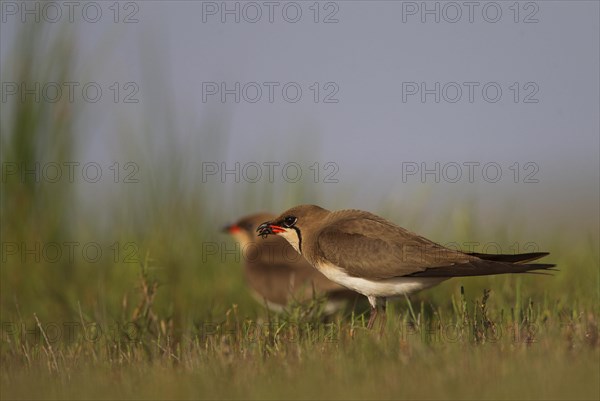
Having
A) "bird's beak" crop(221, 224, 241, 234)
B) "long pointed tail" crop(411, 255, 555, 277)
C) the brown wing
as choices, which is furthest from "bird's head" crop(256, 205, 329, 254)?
"bird's beak" crop(221, 224, 241, 234)

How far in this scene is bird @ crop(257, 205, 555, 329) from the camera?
20.2ft

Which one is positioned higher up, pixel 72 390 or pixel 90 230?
pixel 90 230

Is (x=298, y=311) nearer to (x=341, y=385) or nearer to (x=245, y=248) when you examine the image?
(x=341, y=385)

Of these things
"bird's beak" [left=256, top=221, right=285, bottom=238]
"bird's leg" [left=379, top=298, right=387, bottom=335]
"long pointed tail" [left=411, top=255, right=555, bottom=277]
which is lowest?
"bird's leg" [left=379, top=298, right=387, bottom=335]

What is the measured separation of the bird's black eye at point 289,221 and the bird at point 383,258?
20cm

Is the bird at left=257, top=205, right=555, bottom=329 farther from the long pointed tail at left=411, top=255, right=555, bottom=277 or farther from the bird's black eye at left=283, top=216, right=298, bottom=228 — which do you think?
the bird's black eye at left=283, top=216, right=298, bottom=228

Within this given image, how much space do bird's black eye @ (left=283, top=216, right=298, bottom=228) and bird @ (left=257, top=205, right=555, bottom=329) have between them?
20 centimetres

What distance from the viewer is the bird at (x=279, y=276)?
24.8 ft

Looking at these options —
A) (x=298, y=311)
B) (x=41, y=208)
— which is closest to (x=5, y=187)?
(x=41, y=208)

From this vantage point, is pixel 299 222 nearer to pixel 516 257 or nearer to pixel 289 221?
pixel 289 221

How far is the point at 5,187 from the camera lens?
350 inches

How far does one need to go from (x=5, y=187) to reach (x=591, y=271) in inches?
253

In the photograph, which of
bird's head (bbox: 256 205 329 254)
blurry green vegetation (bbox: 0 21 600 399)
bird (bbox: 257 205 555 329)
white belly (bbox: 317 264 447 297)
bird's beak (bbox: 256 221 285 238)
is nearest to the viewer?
blurry green vegetation (bbox: 0 21 600 399)

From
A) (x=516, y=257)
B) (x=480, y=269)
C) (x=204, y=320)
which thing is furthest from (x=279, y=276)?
(x=516, y=257)
